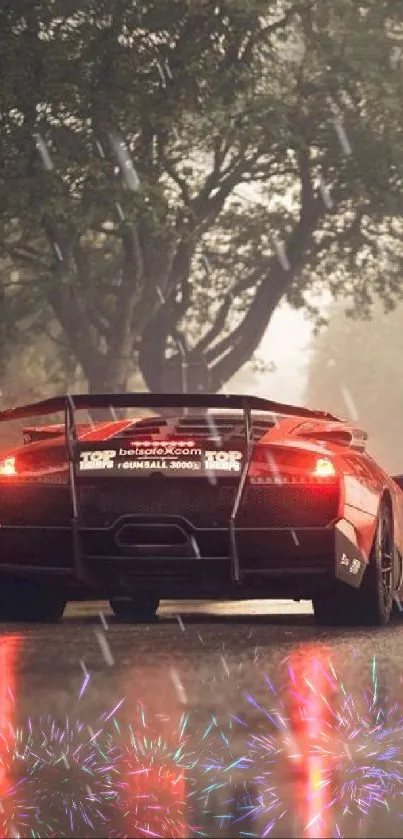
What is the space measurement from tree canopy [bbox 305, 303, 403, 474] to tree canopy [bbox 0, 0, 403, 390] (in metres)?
64.1

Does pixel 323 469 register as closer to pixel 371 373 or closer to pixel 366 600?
pixel 366 600

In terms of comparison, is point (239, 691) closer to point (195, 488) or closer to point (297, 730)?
point (297, 730)

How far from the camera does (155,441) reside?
989cm

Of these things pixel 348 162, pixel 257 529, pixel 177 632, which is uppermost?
pixel 348 162

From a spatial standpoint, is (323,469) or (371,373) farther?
(371,373)

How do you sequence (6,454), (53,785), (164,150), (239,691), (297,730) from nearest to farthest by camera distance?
(53,785) < (297,730) < (239,691) < (6,454) < (164,150)

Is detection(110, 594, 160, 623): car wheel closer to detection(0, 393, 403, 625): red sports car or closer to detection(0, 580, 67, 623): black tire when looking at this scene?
detection(0, 580, 67, 623): black tire

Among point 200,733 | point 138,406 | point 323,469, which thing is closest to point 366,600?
point 323,469

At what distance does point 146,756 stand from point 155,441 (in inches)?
138

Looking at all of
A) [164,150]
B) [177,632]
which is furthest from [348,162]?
[177,632]

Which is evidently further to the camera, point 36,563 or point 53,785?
point 36,563

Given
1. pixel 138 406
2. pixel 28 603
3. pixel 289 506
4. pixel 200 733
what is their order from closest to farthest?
pixel 200 733, pixel 138 406, pixel 289 506, pixel 28 603

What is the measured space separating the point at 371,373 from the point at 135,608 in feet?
330

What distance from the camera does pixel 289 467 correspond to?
9805 mm
